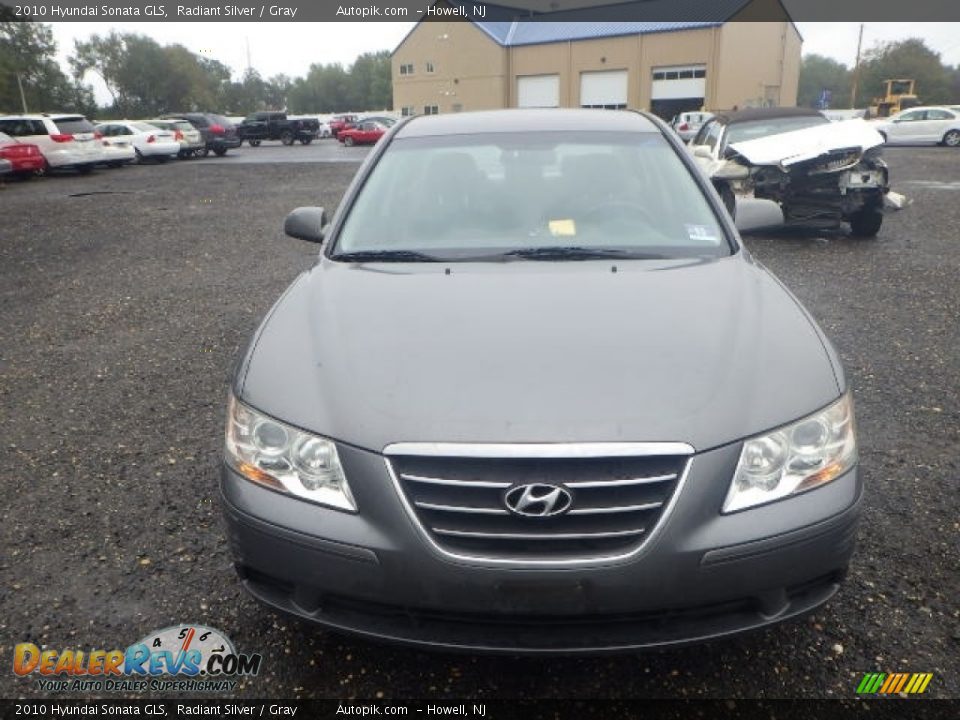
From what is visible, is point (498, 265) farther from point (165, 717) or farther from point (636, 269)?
point (165, 717)

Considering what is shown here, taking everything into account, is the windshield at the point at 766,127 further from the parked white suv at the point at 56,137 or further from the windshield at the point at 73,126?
the windshield at the point at 73,126

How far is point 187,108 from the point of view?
7431cm

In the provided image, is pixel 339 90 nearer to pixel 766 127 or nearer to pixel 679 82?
pixel 679 82

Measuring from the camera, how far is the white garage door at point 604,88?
163ft

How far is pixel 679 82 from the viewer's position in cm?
4734

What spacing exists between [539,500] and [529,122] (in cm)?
237

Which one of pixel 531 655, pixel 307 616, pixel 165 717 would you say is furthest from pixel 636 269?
pixel 165 717

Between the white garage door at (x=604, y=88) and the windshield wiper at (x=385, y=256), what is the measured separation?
50429 millimetres

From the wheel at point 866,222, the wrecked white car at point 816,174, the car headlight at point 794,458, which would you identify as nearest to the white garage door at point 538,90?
the wrecked white car at point 816,174

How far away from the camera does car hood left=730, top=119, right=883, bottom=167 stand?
8094mm

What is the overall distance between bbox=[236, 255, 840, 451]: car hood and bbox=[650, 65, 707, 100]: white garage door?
4868cm

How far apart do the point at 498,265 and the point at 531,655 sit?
142 centimetres

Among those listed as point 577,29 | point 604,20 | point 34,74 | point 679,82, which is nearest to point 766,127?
point 679,82

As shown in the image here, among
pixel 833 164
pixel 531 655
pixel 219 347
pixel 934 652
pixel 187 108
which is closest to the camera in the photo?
pixel 531 655
